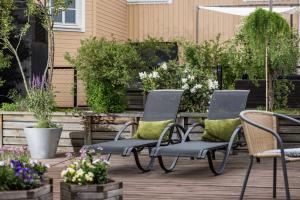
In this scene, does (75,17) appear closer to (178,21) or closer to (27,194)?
(178,21)

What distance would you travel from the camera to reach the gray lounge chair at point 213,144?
23.6ft

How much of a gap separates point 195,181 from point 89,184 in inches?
107

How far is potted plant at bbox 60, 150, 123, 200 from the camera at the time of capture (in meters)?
4.50

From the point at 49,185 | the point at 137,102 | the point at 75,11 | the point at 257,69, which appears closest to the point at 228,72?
the point at 257,69

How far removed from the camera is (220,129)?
335 inches

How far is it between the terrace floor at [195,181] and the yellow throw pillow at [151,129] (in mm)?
384

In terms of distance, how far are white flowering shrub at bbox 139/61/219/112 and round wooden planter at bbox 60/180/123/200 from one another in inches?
223

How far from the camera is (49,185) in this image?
4.34 meters

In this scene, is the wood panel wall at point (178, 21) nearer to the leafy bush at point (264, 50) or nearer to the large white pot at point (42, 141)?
the leafy bush at point (264, 50)

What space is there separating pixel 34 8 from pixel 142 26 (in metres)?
8.65

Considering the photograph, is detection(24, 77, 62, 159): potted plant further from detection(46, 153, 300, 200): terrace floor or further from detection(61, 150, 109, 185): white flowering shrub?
detection(61, 150, 109, 185): white flowering shrub

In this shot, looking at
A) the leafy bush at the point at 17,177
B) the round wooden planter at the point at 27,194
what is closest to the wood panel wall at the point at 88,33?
the leafy bush at the point at 17,177

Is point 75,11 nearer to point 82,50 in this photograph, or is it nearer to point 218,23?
point 218,23

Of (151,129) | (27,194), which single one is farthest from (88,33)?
(27,194)
